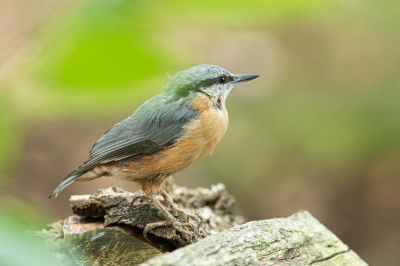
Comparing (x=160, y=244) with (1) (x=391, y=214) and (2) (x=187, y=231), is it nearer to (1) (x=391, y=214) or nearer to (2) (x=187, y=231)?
(2) (x=187, y=231)

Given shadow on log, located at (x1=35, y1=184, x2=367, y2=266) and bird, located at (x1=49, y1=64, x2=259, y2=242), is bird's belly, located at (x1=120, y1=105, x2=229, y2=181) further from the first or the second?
shadow on log, located at (x1=35, y1=184, x2=367, y2=266)

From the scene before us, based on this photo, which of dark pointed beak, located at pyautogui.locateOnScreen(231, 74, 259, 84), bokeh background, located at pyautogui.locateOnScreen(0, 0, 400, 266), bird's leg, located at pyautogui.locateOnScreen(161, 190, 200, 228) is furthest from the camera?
bokeh background, located at pyautogui.locateOnScreen(0, 0, 400, 266)

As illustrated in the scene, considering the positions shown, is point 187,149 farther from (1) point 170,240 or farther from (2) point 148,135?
(1) point 170,240

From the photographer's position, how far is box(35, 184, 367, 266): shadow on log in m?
2.11

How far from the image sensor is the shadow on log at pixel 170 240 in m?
2.11

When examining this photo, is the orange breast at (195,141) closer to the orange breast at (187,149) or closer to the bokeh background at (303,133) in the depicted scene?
the orange breast at (187,149)

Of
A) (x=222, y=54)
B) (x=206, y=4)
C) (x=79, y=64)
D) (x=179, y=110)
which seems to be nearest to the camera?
(x=79, y=64)

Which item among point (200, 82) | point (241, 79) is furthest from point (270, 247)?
point (241, 79)

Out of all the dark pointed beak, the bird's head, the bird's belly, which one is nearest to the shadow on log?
the bird's belly

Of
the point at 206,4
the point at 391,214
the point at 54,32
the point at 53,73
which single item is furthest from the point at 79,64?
the point at 391,214

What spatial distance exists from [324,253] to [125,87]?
193 cm

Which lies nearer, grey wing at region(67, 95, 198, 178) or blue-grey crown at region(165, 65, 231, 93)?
grey wing at region(67, 95, 198, 178)

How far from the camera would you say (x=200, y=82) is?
306 centimetres

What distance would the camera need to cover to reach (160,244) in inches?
→ 106
